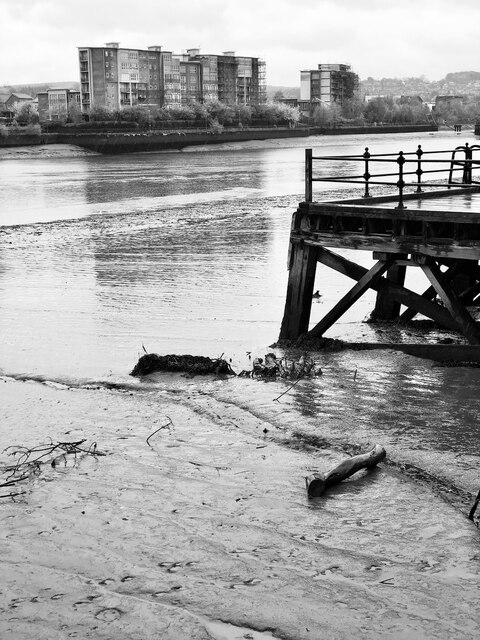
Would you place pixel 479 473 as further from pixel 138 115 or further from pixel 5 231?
pixel 138 115

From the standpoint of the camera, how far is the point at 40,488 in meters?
7.93

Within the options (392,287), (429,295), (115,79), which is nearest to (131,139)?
(115,79)

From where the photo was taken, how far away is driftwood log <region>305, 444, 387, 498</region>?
7641 millimetres

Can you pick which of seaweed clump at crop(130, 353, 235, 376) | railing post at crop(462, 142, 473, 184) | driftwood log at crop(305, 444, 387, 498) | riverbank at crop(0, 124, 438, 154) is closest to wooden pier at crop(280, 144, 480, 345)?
railing post at crop(462, 142, 473, 184)

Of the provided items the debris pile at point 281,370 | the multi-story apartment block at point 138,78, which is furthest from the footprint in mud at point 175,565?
the multi-story apartment block at point 138,78

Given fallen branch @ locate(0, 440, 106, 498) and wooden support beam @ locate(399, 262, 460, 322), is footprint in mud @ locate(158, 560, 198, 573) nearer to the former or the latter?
fallen branch @ locate(0, 440, 106, 498)

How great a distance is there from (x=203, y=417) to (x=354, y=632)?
443cm

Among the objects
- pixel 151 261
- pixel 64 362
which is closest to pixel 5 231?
pixel 151 261

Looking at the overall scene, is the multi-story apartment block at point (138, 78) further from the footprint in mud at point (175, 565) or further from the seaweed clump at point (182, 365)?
the footprint in mud at point (175, 565)

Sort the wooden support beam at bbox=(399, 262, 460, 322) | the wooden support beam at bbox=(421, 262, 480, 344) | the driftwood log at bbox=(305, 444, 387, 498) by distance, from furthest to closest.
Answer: the wooden support beam at bbox=(399, 262, 460, 322) < the wooden support beam at bbox=(421, 262, 480, 344) < the driftwood log at bbox=(305, 444, 387, 498)

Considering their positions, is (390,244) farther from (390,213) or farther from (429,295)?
(429,295)

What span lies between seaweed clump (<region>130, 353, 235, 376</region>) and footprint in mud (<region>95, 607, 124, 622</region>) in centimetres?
572

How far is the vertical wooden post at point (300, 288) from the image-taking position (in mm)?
12977

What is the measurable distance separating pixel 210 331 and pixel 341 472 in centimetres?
706
